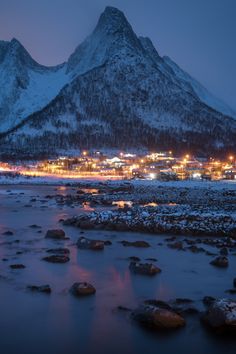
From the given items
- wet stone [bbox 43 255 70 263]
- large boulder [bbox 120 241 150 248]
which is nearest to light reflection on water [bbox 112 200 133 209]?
large boulder [bbox 120 241 150 248]

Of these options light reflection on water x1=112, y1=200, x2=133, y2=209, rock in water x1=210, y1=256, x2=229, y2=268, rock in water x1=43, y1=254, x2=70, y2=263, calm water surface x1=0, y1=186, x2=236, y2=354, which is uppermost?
light reflection on water x1=112, y1=200, x2=133, y2=209

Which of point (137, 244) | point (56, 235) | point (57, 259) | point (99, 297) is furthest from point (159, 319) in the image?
point (56, 235)

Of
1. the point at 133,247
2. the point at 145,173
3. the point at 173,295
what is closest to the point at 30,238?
the point at 133,247

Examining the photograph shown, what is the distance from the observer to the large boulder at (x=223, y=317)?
13211mm

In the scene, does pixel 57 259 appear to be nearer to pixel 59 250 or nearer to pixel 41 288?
pixel 59 250

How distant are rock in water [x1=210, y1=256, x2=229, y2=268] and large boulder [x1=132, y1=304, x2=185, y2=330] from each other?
258 inches

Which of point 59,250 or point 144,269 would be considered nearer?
point 144,269

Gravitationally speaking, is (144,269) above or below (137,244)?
below

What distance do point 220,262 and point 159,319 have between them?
23.9 ft

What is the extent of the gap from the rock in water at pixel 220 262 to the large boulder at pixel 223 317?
254 inches

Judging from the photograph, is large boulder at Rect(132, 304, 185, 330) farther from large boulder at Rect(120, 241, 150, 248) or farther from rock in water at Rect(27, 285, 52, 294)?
large boulder at Rect(120, 241, 150, 248)

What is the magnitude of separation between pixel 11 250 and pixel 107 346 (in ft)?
40.1

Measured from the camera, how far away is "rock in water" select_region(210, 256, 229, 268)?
2002 centimetres

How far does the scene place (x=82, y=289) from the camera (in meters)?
16.7
